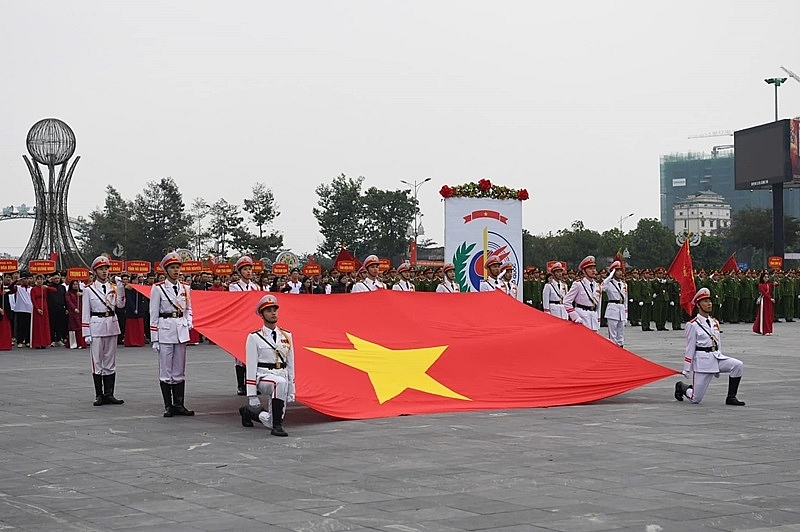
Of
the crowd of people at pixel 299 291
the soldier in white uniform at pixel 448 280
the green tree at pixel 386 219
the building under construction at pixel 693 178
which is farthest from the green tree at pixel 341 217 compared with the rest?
the building under construction at pixel 693 178

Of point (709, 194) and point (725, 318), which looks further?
point (709, 194)

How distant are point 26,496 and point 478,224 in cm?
1547

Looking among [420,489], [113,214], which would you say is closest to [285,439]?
[420,489]

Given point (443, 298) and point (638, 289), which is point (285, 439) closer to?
point (443, 298)

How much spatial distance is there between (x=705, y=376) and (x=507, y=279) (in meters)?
7.82

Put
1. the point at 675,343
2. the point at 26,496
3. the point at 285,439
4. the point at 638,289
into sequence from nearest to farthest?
1. the point at 26,496
2. the point at 285,439
3. the point at 675,343
4. the point at 638,289

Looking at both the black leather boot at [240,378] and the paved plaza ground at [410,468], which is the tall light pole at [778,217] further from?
the black leather boot at [240,378]

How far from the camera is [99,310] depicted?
46.0 feet

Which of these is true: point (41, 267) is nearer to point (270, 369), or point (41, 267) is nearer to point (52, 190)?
point (270, 369)

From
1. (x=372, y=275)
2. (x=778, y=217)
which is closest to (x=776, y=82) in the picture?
(x=778, y=217)

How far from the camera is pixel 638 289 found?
3244 centimetres

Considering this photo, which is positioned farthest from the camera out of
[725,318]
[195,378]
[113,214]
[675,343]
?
[113,214]

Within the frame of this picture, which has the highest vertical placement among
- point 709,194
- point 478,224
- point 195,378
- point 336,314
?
point 709,194

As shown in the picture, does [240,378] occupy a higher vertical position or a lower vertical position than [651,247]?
lower
